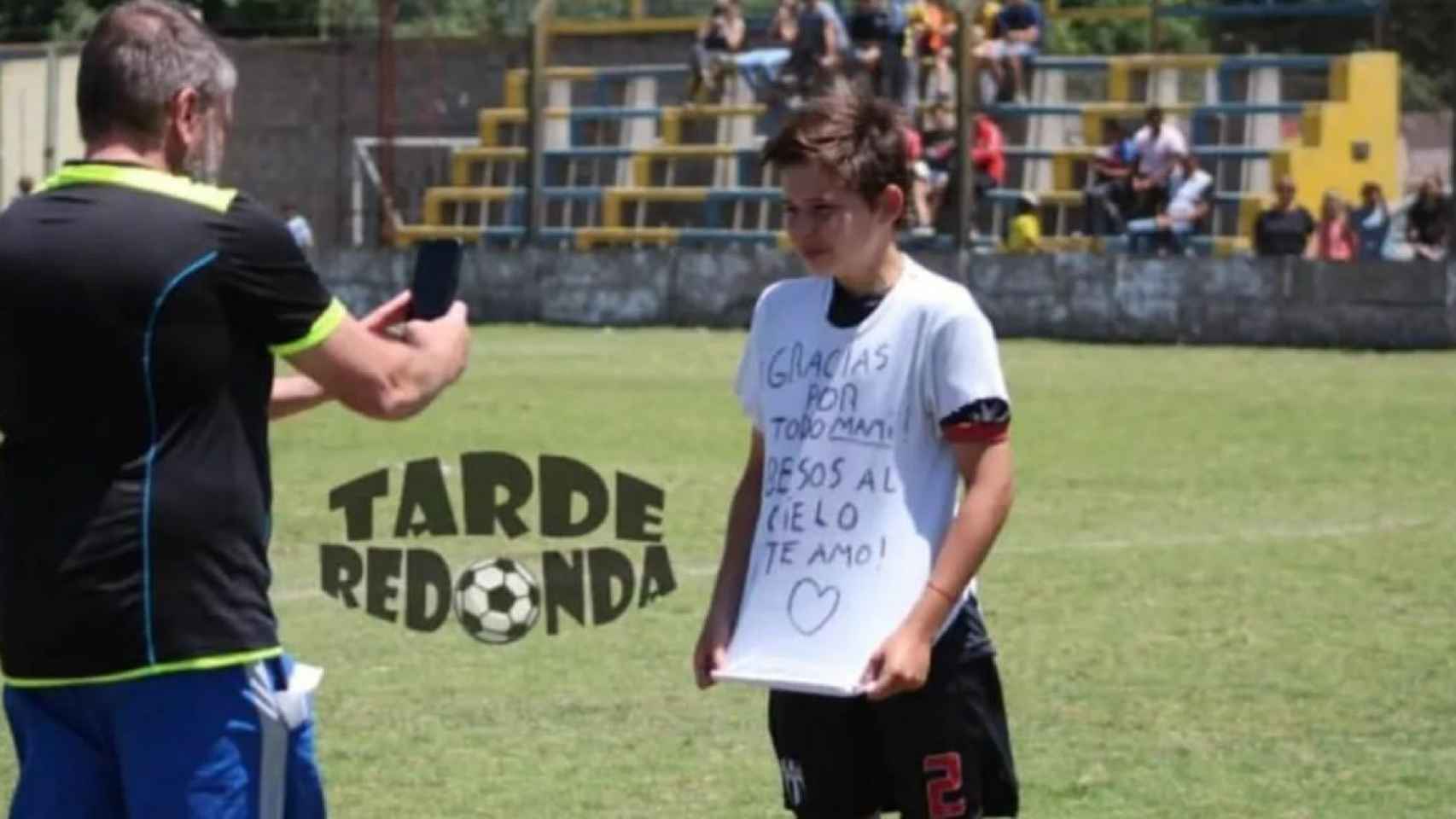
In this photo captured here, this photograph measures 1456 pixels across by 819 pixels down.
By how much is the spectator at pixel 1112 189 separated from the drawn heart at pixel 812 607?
89.3 ft

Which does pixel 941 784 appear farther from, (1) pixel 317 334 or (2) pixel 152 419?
(2) pixel 152 419

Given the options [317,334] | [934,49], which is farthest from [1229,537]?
[934,49]

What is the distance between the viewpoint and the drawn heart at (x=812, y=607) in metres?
5.23

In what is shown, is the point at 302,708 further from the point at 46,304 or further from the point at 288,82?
the point at 288,82

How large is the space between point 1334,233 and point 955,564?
85.1 feet

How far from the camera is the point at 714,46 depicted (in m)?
37.3

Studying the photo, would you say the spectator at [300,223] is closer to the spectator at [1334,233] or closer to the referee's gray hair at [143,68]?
the spectator at [1334,233]

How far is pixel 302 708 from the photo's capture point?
4.61 metres

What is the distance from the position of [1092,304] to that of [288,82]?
49.6 feet

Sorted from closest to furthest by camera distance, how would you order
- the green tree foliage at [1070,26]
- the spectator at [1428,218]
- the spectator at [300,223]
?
the spectator at [1428,218] < the spectator at [300,223] < the green tree foliage at [1070,26]

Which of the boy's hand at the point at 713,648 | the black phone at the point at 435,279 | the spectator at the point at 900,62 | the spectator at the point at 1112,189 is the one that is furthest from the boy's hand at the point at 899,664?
the spectator at the point at 900,62

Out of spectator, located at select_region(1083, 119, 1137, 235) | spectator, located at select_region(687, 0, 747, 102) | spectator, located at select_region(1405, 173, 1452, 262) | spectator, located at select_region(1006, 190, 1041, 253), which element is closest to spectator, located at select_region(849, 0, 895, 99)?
spectator, located at select_region(1006, 190, 1041, 253)

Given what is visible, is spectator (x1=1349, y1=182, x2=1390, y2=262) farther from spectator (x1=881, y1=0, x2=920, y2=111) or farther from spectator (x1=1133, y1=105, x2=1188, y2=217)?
spectator (x1=881, y1=0, x2=920, y2=111)

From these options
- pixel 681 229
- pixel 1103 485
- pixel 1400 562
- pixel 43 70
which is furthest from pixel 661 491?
pixel 43 70
